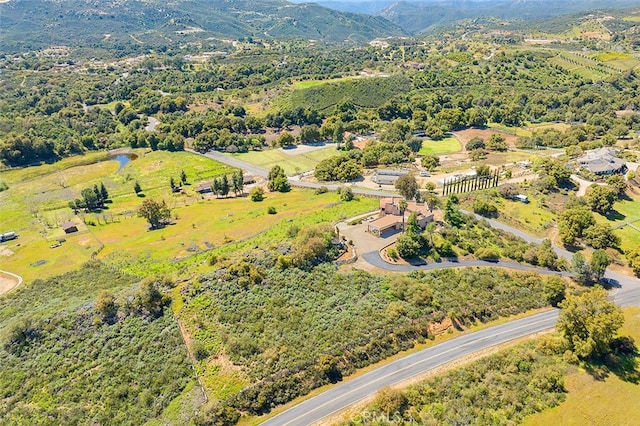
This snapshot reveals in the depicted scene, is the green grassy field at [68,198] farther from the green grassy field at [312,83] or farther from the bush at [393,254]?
the green grassy field at [312,83]

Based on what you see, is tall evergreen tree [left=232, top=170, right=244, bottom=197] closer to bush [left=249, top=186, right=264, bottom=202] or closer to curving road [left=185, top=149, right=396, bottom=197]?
bush [left=249, top=186, right=264, bottom=202]

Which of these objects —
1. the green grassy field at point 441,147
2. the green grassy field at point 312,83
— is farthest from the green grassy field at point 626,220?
the green grassy field at point 312,83

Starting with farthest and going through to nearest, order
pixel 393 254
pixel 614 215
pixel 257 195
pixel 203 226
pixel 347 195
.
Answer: pixel 257 195 → pixel 347 195 → pixel 203 226 → pixel 614 215 → pixel 393 254

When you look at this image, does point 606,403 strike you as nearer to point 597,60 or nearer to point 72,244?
point 72,244

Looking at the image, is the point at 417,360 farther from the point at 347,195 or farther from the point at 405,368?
the point at 347,195

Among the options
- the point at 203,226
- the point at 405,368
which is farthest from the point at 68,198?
the point at 405,368
